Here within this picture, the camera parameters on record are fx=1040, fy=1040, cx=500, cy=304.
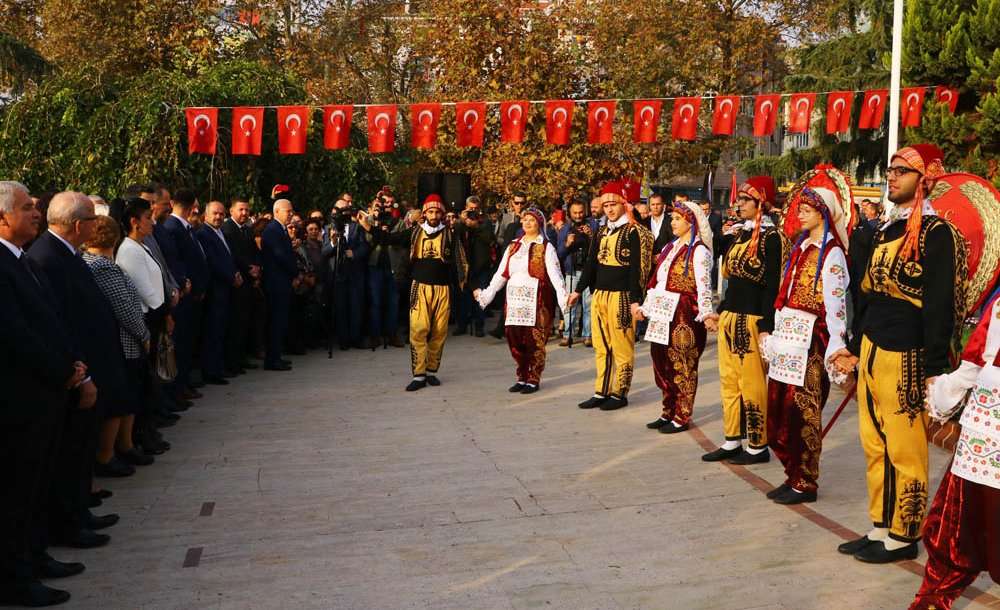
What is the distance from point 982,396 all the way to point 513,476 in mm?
3814

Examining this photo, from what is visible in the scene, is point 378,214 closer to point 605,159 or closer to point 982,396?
point 982,396

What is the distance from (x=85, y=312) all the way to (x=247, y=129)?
39.0ft

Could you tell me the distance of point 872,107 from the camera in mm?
18016

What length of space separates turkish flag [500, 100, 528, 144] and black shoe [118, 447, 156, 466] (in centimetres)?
1118

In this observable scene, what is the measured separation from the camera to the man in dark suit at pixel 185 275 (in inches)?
402

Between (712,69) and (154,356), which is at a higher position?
(712,69)

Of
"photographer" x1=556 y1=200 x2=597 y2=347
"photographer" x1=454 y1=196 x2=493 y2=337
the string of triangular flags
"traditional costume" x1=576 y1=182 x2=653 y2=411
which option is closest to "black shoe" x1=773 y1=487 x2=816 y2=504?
"traditional costume" x1=576 y1=182 x2=653 y2=411

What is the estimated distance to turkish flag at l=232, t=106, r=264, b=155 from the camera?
57.3 feet

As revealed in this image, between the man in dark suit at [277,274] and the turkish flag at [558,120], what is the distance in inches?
252

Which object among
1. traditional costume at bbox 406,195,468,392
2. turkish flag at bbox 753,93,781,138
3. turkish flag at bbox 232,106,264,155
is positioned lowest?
traditional costume at bbox 406,195,468,392

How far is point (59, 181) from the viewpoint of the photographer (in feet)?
59.9

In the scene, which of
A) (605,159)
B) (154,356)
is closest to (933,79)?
(605,159)

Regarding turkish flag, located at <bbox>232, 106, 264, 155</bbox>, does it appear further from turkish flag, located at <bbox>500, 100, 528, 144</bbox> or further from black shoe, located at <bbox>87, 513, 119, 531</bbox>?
black shoe, located at <bbox>87, 513, 119, 531</bbox>

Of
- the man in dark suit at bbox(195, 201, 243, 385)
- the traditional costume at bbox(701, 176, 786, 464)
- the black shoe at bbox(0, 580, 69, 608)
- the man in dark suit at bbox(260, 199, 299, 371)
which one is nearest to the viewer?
the black shoe at bbox(0, 580, 69, 608)
